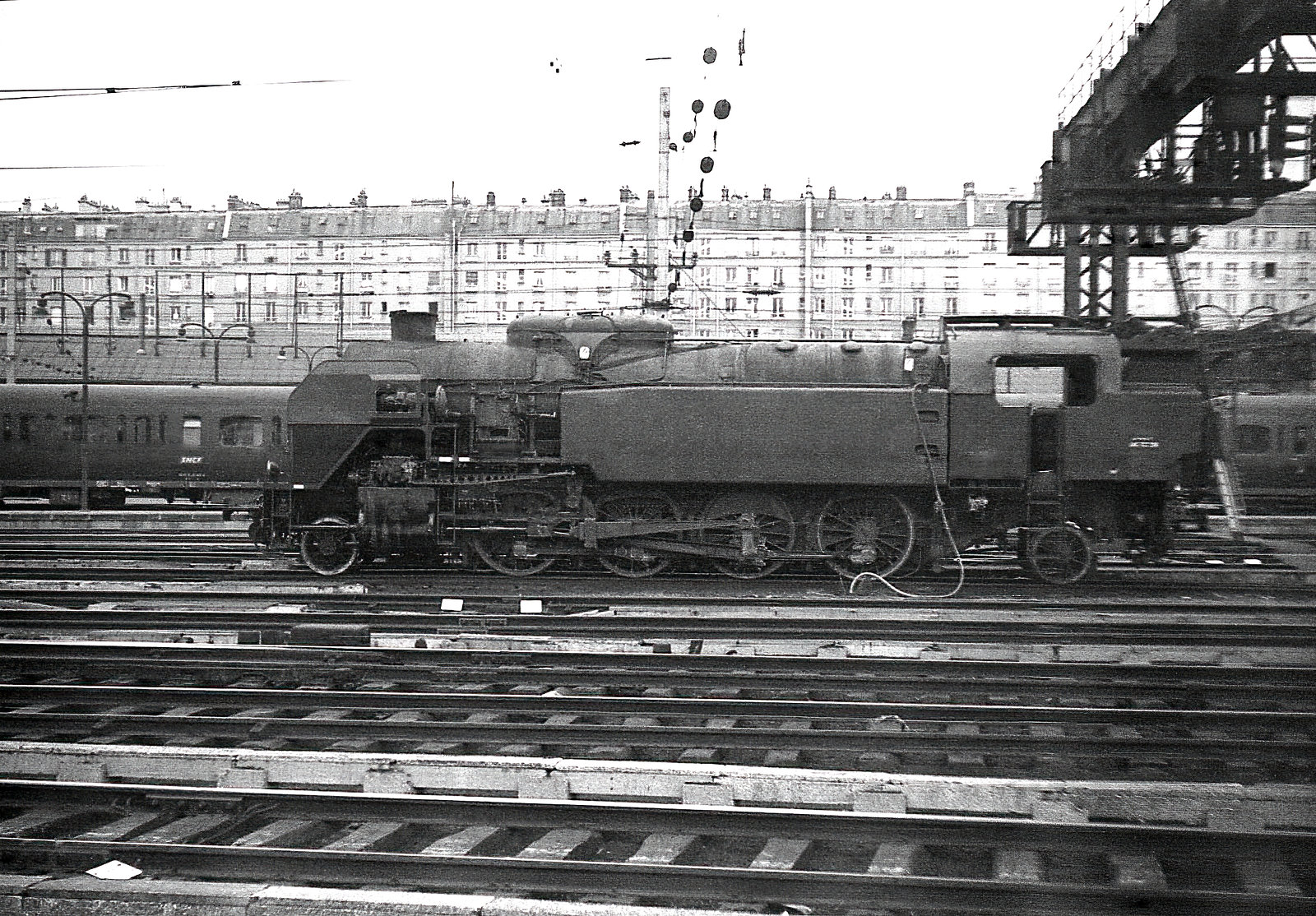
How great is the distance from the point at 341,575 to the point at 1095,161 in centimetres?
1194

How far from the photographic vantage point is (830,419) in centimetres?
1232

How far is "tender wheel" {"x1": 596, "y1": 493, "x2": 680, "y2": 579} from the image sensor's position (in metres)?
12.9

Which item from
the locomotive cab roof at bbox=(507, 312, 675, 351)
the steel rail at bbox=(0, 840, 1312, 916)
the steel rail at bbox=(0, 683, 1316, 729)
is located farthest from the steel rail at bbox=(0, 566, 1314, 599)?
the steel rail at bbox=(0, 840, 1312, 916)


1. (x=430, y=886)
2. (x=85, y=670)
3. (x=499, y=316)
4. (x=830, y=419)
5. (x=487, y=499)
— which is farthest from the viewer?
(x=499, y=316)

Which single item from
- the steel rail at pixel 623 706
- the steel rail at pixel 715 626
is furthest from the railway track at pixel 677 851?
the steel rail at pixel 715 626

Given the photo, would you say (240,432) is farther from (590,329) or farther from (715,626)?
(715,626)

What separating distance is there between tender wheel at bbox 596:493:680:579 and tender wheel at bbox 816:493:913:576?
197 cm

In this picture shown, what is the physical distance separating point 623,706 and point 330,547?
7.46 m

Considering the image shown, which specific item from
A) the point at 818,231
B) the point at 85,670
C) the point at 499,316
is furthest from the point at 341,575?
the point at 818,231

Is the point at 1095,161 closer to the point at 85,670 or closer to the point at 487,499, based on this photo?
the point at 487,499

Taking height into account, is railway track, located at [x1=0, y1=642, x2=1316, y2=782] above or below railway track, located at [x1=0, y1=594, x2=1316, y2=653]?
below

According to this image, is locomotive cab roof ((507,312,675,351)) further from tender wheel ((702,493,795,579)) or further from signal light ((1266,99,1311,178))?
signal light ((1266,99,1311,178))

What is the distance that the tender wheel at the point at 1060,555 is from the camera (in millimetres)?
12570

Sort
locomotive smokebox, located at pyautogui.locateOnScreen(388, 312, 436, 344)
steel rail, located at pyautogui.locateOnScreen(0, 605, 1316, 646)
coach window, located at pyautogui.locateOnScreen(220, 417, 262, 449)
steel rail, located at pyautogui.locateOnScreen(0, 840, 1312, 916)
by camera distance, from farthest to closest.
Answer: coach window, located at pyautogui.locateOnScreen(220, 417, 262, 449)
locomotive smokebox, located at pyautogui.locateOnScreen(388, 312, 436, 344)
steel rail, located at pyautogui.locateOnScreen(0, 605, 1316, 646)
steel rail, located at pyautogui.locateOnScreen(0, 840, 1312, 916)
